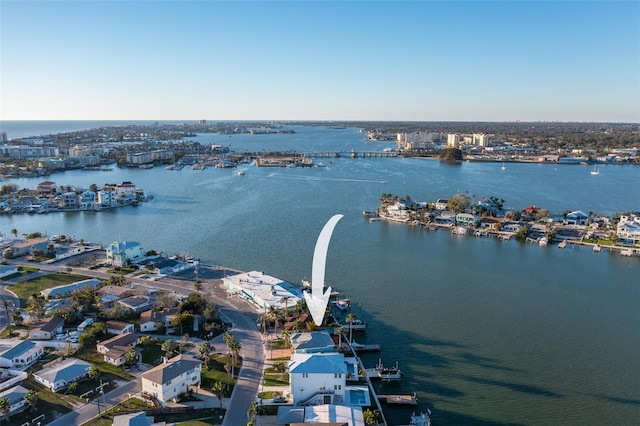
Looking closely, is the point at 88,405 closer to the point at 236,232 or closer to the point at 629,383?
the point at 629,383

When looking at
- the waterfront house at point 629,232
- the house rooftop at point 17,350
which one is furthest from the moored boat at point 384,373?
the waterfront house at point 629,232

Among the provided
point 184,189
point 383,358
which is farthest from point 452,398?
point 184,189

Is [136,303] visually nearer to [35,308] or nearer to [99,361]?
[35,308]

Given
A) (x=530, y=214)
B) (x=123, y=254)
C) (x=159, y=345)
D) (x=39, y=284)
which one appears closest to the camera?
(x=159, y=345)

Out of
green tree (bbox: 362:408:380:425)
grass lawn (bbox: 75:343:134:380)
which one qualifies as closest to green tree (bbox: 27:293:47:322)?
grass lawn (bbox: 75:343:134:380)

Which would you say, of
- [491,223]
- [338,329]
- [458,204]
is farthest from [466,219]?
[338,329]

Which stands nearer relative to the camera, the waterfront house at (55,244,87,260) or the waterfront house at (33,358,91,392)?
the waterfront house at (33,358,91,392)

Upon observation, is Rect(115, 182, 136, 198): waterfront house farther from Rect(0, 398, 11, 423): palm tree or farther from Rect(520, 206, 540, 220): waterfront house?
Rect(520, 206, 540, 220): waterfront house
